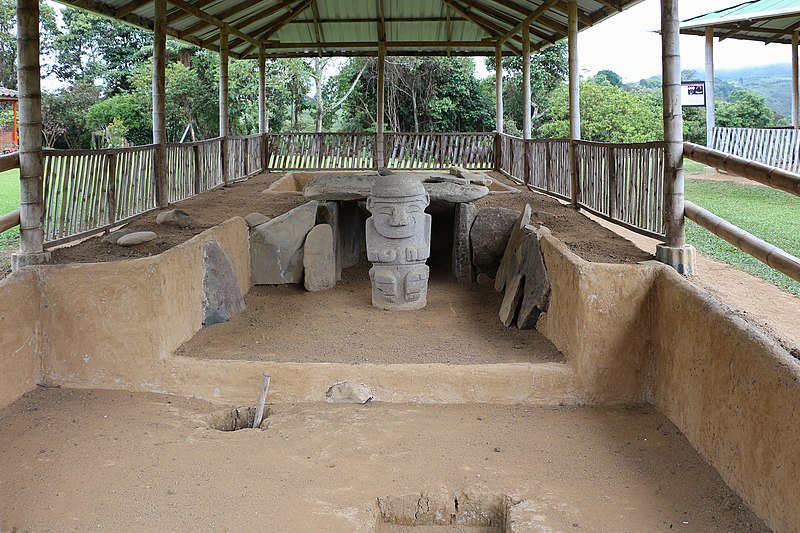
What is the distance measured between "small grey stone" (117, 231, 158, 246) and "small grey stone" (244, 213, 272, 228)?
170cm

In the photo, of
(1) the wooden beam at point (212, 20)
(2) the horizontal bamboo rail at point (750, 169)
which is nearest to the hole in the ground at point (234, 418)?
(2) the horizontal bamboo rail at point (750, 169)

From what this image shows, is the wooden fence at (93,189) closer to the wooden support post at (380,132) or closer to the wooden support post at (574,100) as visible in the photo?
the wooden support post at (574,100)

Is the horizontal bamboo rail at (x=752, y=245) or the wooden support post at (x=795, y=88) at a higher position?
the wooden support post at (x=795, y=88)

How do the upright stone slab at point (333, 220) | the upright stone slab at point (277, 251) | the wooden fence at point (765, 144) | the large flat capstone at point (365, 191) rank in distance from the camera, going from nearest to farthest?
the upright stone slab at point (277, 251)
the large flat capstone at point (365, 191)
the upright stone slab at point (333, 220)
the wooden fence at point (765, 144)

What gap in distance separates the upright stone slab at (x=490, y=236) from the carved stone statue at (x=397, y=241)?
1263 millimetres

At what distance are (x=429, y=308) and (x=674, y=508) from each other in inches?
163

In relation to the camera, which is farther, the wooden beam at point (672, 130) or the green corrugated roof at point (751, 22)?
the green corrugated roof at point (751, 22)

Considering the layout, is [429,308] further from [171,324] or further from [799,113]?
[799,113]

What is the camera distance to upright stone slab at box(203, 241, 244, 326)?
23.0ft

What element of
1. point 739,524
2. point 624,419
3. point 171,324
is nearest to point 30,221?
point 171,324

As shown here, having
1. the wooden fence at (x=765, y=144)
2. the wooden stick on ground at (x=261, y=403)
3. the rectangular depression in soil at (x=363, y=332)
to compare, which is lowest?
the wooden stick on ground at (x=261, y=403)

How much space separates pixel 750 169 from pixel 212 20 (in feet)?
31.9

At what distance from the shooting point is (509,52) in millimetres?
16969

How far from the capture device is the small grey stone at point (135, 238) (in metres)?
6.98
